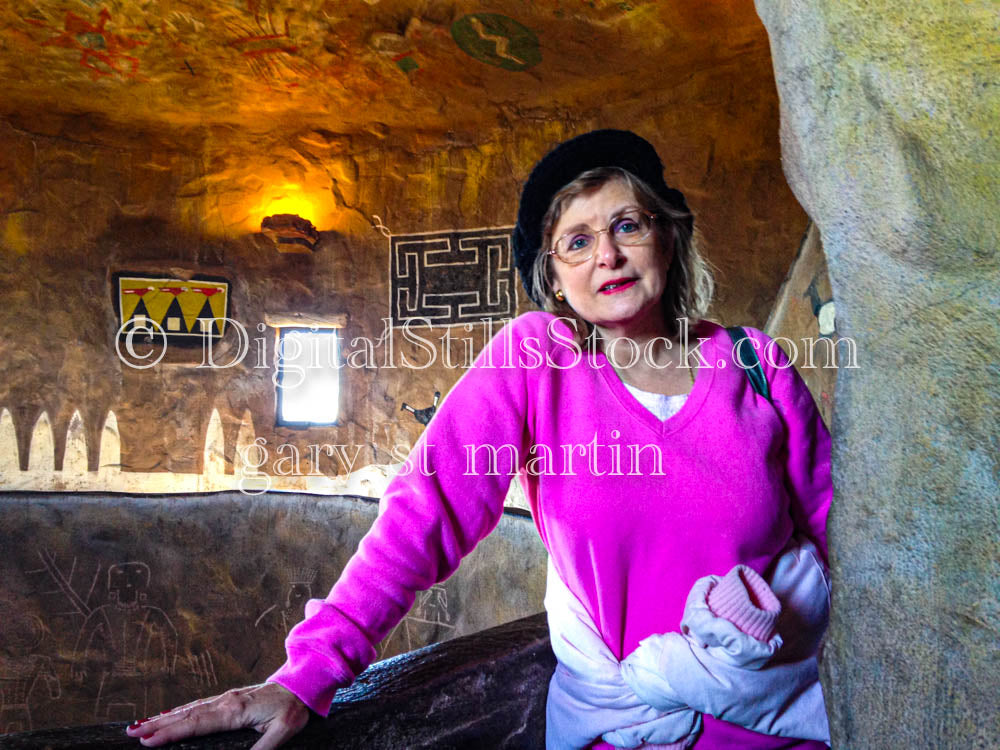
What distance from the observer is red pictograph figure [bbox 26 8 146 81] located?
347 centimetres

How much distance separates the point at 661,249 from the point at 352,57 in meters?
3.33

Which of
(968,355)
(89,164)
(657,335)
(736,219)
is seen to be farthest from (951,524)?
(89,164)

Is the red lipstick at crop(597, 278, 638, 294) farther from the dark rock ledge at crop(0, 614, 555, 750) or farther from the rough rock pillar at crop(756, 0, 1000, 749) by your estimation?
the dark rock ledge at crop(0, 614, 555, 750)

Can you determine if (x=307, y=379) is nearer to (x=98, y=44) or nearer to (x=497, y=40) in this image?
(x=98, y=44)

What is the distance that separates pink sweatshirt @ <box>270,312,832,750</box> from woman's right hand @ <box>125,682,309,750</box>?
2 centimetres

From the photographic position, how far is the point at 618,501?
78 centimetres

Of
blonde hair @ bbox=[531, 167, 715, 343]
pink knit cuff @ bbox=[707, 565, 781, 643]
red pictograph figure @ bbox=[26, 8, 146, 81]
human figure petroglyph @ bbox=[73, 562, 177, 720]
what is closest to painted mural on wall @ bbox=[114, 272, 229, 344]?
red pictograph figure @ bbox=[26, 8, 146, 81]

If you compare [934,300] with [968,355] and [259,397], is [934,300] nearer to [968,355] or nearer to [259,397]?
[968,355]

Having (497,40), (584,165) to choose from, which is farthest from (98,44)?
(584,165)

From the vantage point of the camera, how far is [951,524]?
1.73 feet

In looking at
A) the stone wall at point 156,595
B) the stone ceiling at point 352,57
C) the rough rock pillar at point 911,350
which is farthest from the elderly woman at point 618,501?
the stone wall at point 156,595

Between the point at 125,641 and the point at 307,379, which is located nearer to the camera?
the point at 125,641

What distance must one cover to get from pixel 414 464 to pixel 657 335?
36 cm

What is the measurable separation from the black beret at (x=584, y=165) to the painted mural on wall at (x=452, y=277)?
126 inches
